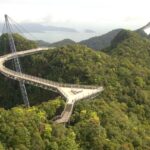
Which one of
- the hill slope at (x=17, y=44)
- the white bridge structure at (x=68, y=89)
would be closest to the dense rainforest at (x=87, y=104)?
the white bridge structure at (x=68, y=89)

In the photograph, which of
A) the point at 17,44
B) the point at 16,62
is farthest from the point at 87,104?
the point at 17,44

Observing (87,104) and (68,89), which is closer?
(87,104)

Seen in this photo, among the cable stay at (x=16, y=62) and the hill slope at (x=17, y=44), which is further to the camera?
the hill slope at (x=17, y=44)

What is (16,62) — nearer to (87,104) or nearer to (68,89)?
(68,89)

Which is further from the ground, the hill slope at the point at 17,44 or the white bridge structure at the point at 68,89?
the hill slope at the point at 17,44

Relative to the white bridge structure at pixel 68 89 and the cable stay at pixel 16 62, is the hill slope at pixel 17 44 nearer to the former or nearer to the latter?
the cable stay at pixel 16 62

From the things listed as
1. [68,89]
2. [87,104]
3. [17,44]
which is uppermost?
[17,44]

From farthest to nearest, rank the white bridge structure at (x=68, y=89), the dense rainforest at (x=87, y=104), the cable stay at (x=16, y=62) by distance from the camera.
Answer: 1. the cable stay at (x=16, y=62)
2. the white bridge structure at (x=68, y=89)
3. the dense rainforest at (x=87, y=104)

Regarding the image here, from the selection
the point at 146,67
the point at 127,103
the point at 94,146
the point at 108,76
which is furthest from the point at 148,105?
the point at 94,146

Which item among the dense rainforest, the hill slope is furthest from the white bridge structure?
the hill slope
